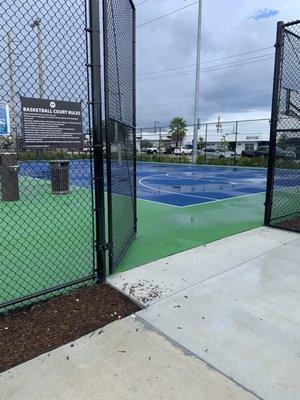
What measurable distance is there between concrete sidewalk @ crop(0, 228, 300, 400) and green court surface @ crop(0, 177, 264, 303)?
0.82 metres

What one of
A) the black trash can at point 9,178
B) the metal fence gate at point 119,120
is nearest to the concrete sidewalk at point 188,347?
the metal fence gate at point 119,120

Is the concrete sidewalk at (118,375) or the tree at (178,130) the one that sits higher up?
the tree at (178,130)

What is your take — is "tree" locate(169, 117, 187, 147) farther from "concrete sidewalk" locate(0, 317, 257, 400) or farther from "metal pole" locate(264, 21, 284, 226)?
"concrete sidewalk" locate(0, 317, 257, 400)

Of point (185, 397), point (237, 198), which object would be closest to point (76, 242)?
point (185, 397)

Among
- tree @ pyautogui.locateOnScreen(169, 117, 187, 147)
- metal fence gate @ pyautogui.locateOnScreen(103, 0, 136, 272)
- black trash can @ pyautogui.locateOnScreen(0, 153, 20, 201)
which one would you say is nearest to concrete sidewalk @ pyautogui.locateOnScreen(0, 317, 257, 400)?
metal fence gate @ pyautogui.locateOnScreen(103, 0, 136, 272)

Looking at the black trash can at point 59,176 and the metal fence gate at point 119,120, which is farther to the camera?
the black trash can at point 59,176

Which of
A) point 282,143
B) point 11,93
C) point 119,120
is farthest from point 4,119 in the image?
point 282,143

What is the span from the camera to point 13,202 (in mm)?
9266

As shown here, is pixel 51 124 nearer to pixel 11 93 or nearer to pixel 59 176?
pixel 11 93

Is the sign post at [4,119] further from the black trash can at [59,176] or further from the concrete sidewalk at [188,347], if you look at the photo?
the black trash can at [59,176]

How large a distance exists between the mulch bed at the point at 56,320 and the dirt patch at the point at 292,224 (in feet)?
13.1

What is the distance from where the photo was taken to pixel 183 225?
6855mm

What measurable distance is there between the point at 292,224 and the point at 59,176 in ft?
21.9

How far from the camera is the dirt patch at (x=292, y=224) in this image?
6.45m
